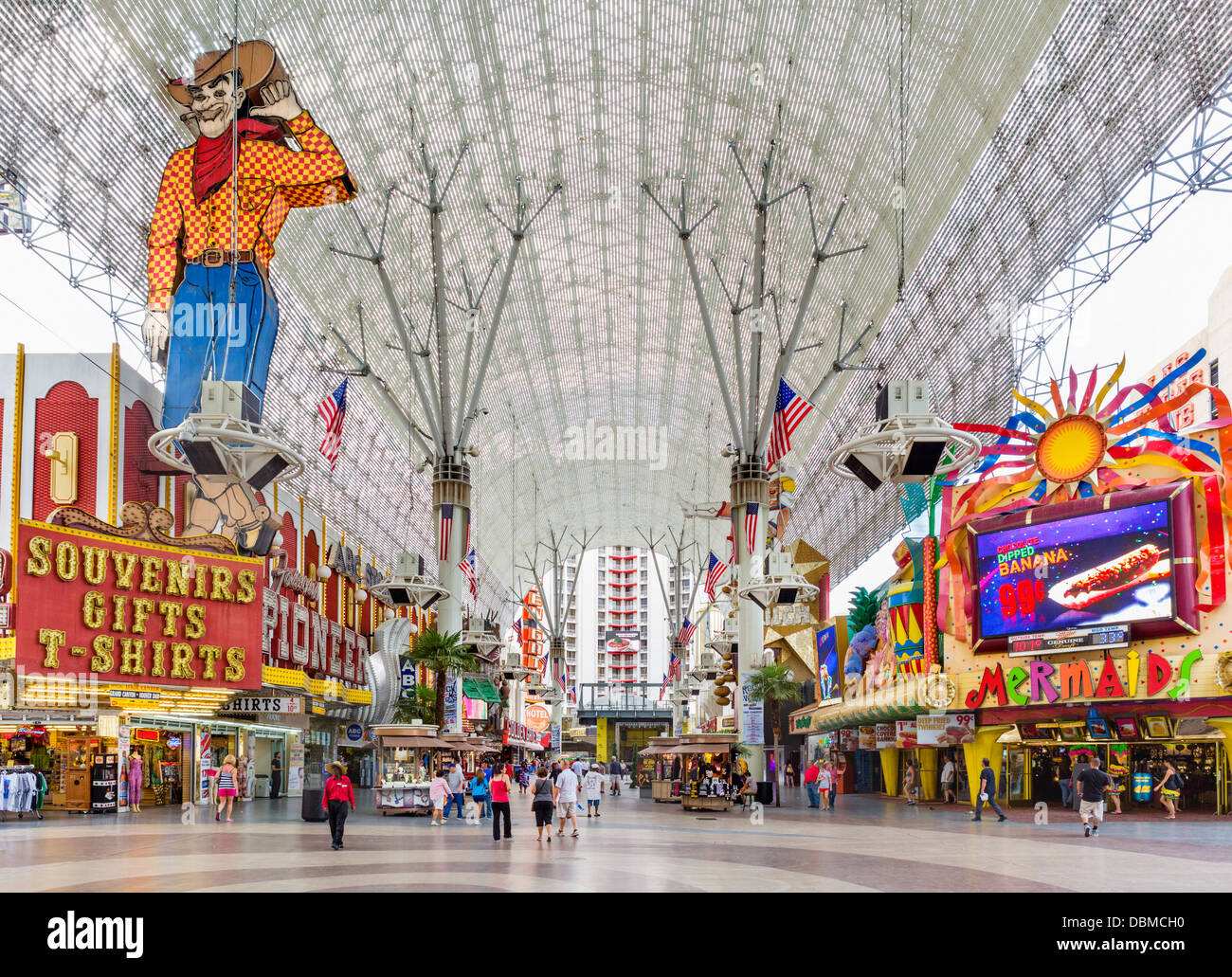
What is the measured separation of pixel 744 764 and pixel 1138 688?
11961 mm

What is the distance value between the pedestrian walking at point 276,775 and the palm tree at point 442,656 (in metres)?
7.33

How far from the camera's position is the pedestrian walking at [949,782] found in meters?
34.8

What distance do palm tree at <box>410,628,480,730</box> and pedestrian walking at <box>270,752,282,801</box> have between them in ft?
24.1

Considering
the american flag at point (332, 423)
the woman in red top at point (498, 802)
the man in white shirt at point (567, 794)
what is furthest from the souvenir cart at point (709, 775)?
the american flag at point (332, 423)

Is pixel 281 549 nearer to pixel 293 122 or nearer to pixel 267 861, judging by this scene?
pixel 293 122

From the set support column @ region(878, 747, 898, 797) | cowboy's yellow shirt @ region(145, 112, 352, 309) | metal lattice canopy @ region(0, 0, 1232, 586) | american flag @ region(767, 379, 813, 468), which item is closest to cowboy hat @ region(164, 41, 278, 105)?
metal lattice canopy @ region(0, 0, 1232, 586)

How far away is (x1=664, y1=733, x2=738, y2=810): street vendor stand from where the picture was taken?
31.9 metres

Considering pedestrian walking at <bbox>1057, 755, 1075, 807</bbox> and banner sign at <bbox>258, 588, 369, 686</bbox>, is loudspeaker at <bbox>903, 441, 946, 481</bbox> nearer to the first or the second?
pedestrian walking at <bbox>1057, 755, 1075, 807</bbox>

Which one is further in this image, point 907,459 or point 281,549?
point 281,549

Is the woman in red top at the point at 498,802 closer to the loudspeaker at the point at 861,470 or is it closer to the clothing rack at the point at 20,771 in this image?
the loudspeaker at the point at 861,470

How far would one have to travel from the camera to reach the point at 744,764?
35.1m

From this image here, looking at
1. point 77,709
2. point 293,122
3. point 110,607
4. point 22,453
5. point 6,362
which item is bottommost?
point 77,709
